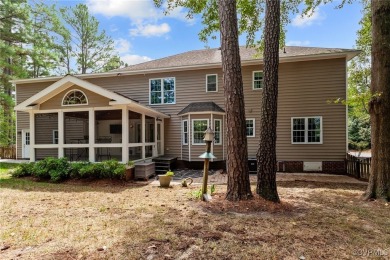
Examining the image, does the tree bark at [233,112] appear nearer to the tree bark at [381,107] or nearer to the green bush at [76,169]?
the tree bark at [381,107]

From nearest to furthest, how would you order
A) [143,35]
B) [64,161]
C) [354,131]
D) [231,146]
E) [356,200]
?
[231,146] → [356,200] → [64,161] → [143,35] → [354,131]

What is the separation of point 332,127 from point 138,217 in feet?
34.7

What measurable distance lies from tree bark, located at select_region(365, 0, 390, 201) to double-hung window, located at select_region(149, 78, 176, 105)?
946cm

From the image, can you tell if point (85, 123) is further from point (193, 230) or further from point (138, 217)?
point (193, 230)

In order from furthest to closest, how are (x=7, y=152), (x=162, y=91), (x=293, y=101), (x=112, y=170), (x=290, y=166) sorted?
1. (x=7, y=152)
2. (x=162, y=91)
3. (x=293, y=101)
4. (x=290, y=166)
5. (x=112, y=170)

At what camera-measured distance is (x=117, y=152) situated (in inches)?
575

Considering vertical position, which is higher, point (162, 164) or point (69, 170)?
point (69, 170)

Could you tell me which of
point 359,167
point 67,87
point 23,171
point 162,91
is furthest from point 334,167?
point 23,171

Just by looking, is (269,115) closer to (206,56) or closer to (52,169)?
(52,169)

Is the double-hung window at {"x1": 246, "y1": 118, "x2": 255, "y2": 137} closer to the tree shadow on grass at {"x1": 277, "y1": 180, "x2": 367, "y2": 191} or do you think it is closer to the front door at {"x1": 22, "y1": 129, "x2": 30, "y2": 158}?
the tree shadow on grass at {"x1": 277, "y1": 180, "x2": 367, "y2": 191}

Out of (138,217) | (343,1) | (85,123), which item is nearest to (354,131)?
(343,1)

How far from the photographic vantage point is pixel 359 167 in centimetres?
1006

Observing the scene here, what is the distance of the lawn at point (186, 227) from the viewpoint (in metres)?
3.20

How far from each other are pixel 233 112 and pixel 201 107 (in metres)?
6.93
